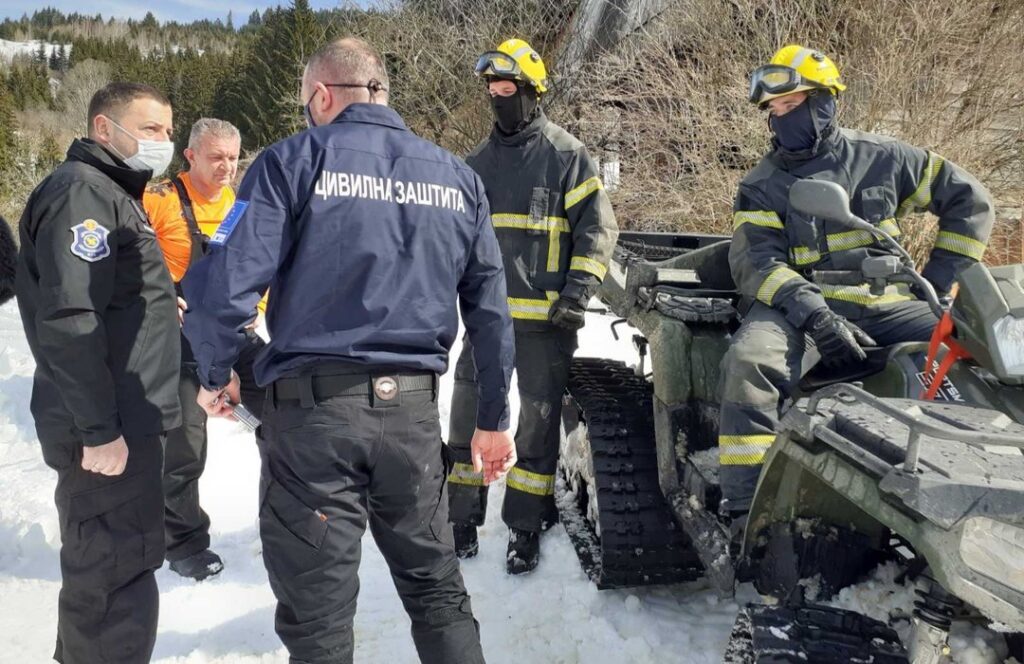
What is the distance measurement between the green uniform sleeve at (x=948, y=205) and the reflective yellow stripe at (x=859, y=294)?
28cm

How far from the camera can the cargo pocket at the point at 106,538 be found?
2.46 m

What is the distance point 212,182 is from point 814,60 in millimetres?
2691

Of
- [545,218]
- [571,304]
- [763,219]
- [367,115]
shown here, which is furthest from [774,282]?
[367,115]

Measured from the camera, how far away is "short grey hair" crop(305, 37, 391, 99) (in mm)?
2338

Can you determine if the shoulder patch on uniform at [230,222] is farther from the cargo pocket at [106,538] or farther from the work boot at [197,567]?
the work boot at [197,567]

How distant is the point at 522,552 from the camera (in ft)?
12.1

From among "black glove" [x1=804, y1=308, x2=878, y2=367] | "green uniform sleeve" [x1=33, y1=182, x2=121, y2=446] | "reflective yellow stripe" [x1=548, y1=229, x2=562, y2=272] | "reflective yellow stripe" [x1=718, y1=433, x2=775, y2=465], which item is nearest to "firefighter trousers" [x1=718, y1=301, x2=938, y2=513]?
"reflective yellow stripe" [x1=718, y1=433, x2=775, y2=465]

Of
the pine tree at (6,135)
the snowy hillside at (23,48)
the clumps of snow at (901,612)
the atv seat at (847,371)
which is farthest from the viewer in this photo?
the snowy hillside at (23,48)

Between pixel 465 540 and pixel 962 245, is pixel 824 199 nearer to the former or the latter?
pixel 962 245

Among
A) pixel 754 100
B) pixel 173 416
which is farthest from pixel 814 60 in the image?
pixel 173 416

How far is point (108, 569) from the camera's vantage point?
247 cm

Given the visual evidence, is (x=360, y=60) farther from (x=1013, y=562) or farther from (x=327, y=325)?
(x=1013, y=562)

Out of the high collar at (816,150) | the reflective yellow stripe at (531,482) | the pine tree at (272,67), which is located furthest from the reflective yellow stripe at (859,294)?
the pine tree at (272,67)

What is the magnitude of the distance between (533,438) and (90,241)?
2.02 meters
